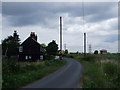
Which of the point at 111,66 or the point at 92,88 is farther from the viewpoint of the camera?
the point at 111,66

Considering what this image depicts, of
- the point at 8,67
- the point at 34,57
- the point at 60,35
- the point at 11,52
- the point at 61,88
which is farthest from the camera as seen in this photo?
the point at 11,52

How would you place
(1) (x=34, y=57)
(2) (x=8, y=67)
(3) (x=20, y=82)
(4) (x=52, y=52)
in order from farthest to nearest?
(4) (x=52, y=52)
(1) (x=34, y=57)
(2) (x=8, y=67)
(3) (x=20, y=82)

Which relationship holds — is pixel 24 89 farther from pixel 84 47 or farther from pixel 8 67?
pixel 84 47

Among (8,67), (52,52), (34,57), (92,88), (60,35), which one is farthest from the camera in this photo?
(52,52)

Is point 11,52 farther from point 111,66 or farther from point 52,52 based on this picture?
point 111,66

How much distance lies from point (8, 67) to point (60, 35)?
34.6 m

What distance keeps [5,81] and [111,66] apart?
8.85 m

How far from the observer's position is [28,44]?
66.0m

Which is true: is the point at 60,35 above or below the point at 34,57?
above

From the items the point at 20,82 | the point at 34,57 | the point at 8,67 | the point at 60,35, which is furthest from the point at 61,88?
the point at 34,57

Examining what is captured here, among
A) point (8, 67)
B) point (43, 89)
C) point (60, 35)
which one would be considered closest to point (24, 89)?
point (43, 89)

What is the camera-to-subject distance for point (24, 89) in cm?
1249

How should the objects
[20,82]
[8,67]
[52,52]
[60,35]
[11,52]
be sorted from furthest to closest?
1. [52,52]
2. [11,52]
3. [60,35]
4. [8,67]
5. [20,82]

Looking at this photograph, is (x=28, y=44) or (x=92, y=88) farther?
(x=28, y=44)
